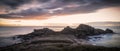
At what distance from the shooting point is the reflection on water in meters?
4.20

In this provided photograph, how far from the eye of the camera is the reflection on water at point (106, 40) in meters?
4.20

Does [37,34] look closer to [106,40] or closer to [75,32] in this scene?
[75,32]

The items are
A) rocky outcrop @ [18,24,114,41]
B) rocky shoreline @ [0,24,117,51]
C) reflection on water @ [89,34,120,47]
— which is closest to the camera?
rocky shoreline @ [0,24,117,51]

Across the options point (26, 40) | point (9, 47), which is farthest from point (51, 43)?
point (9, 47)

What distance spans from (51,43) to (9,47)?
975 mm

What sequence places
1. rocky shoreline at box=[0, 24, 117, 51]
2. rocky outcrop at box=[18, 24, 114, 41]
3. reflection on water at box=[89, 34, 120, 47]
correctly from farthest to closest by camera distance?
rocky outcrop at box=[18, 24, 114, 41]
reflection on water at box=[89, 34, 120, 47]
rocky shoreline at box=[0, 24, 117, 51]

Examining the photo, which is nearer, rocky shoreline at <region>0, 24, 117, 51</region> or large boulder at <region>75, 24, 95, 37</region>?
rocky shoreline at <region>0, 24, 117, 51</region>

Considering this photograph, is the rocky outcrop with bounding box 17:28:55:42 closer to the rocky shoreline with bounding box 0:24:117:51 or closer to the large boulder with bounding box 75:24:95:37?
the rocky shoreline with bounding box 0:24:117:51

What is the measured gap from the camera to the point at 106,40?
4.29 m

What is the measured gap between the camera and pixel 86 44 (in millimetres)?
4031

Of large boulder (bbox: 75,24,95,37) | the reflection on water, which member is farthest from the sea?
large boulder (bbox: 75,24,95,37)

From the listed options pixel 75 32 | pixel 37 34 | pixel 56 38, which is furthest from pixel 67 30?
A: pixel 37 34

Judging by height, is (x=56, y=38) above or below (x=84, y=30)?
below

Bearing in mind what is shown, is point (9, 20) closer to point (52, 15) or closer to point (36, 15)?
point (36, 15)
